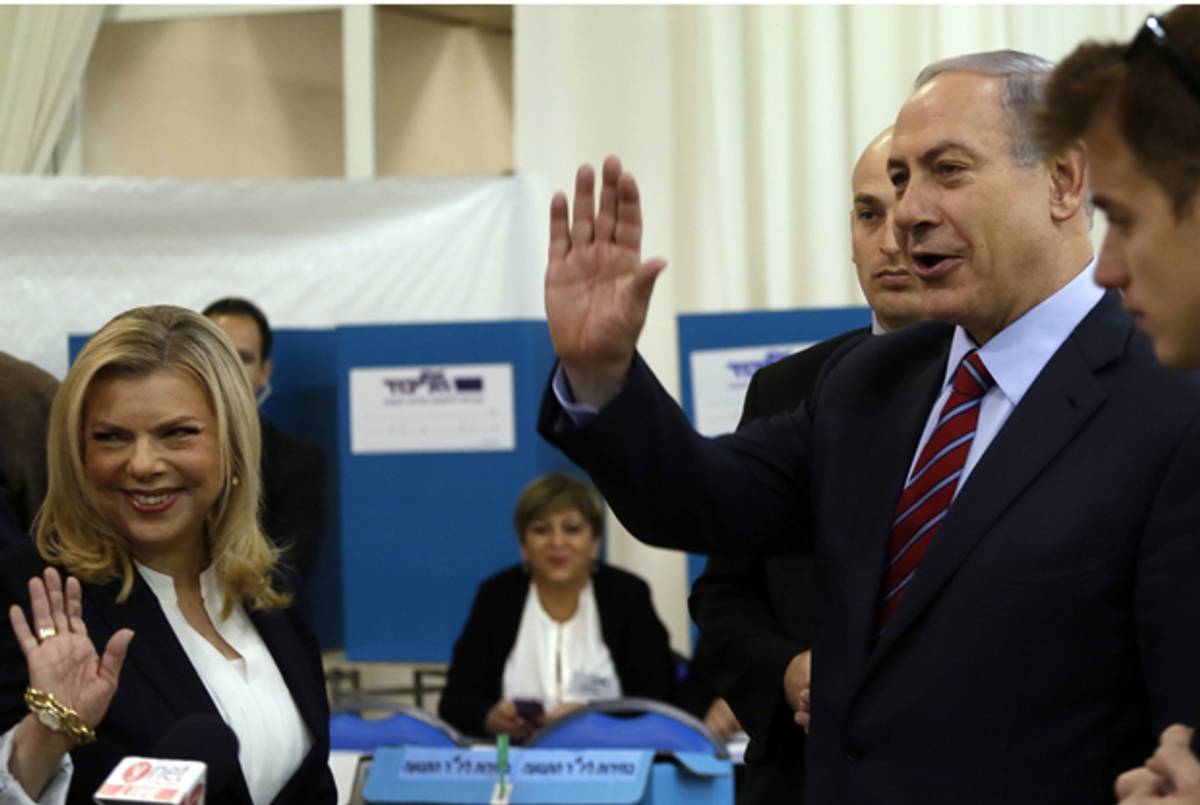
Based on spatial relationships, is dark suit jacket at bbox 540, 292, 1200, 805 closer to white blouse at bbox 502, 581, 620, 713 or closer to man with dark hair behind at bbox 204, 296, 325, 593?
white blouse at bbox 502, 581, 620, 713

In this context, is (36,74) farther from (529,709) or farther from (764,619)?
(764,619)

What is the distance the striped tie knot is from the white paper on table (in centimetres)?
416

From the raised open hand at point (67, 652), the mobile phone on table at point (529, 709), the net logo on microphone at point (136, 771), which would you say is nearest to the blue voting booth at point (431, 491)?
the mobile phone on table at point (529, 709)

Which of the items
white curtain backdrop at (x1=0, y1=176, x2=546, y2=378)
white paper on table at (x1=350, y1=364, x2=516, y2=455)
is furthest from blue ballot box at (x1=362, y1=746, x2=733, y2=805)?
white curtain backdrop at (x1=0, y1=176, x2=546, y2=378)

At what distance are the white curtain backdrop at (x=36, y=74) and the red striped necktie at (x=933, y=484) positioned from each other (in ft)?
20.4

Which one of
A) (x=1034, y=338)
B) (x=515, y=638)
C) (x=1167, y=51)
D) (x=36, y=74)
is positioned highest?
(x=36, y=74)

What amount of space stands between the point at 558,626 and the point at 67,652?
353 centimetres

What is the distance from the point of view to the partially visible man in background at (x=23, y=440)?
2.89 metres

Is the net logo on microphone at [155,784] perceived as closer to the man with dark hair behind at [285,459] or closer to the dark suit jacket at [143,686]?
the dark suit jacket at [143,686]

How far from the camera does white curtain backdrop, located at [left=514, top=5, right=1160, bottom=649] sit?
6.97m

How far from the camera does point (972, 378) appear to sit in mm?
1927

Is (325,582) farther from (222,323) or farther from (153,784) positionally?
(153,784)

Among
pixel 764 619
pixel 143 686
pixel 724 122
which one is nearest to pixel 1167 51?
pixel 764 619

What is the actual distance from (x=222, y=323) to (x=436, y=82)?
2.31m
